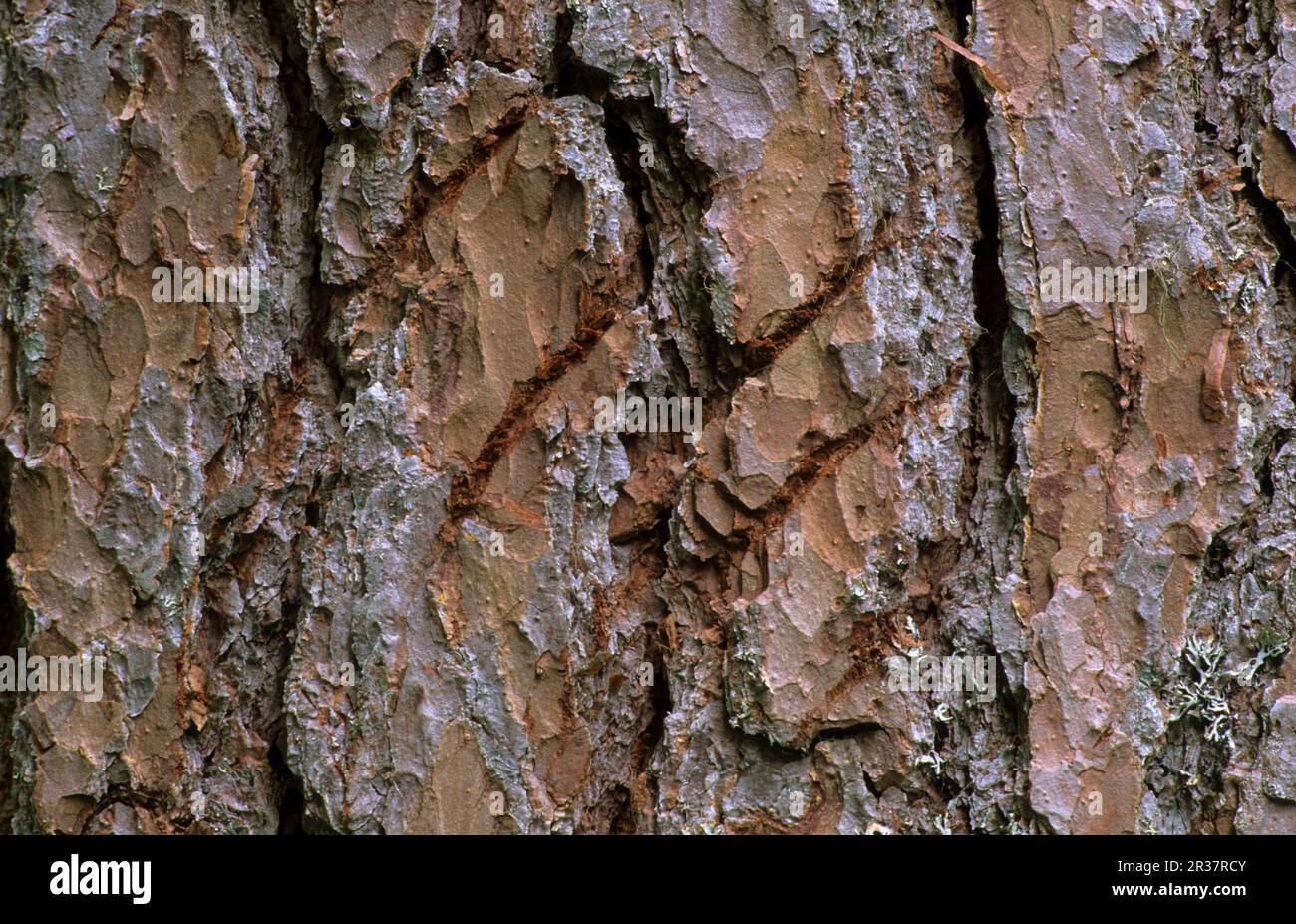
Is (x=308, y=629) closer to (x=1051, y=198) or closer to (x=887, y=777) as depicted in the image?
(x=887, y=777)

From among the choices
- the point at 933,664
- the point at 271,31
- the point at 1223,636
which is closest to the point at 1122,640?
the point at 1223,636

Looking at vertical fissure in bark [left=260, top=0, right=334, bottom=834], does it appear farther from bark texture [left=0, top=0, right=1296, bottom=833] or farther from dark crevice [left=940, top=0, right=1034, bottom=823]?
dark crevice [left=940, top=0, right=1034, bottom=823]

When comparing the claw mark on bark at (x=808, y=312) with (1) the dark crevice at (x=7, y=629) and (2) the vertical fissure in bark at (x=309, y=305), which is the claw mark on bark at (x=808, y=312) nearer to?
(2) the vertical fissure in bark at (x=309, y=305)

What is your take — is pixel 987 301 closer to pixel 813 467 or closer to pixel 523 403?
pixel 813 467

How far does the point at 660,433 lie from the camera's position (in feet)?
5.03

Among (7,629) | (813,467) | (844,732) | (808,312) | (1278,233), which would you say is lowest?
(844,732)

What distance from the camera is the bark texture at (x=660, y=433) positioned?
4.89ft

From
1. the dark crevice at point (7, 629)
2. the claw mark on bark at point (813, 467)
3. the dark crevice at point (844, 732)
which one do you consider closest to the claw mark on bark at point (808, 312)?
the claw mark on bark at point (813, 467)

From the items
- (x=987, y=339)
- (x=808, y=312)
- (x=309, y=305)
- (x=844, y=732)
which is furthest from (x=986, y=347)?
(x=309, y=305)

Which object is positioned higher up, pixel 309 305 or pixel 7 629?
pixel 309 305

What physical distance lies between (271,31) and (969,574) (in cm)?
134

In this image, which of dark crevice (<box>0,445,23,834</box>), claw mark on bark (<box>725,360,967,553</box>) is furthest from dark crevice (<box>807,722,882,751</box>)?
dark crevice (<box>0,445,23,834</box>)

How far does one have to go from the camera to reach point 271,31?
5.07ft

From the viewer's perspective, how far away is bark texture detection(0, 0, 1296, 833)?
4.89 feet
